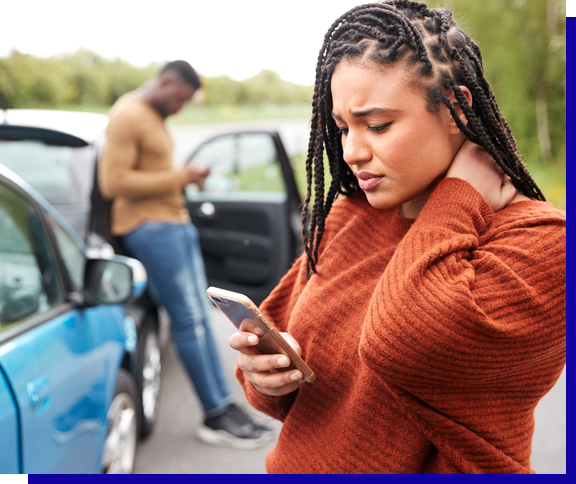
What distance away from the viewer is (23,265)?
1897mm

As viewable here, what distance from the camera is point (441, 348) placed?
34.7 inches

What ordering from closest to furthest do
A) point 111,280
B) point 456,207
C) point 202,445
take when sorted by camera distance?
point 456,207
point 111,280
point 202,445

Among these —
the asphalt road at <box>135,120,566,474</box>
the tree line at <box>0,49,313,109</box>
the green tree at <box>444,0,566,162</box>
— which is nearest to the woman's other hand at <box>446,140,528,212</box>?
the asphalt road at <box>135,120,566,474</box>

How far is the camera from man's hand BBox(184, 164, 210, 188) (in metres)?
3.24

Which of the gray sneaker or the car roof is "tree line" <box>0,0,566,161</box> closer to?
the car roof

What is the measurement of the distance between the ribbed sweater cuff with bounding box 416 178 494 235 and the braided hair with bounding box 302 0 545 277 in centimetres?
10

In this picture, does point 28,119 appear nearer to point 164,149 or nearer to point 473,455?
point 164,149

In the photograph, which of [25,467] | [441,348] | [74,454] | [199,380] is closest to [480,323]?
[441,348]

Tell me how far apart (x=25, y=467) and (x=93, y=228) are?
6.49 ft

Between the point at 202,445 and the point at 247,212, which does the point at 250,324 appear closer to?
the point at 202,445

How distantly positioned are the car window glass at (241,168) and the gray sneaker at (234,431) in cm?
150

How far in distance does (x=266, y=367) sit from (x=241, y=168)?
330 cm

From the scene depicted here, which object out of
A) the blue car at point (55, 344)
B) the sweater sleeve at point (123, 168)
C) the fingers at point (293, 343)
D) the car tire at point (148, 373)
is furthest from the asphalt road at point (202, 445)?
the fingers at point (293, 343)

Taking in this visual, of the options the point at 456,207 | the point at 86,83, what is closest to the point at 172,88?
the point at 456,207
